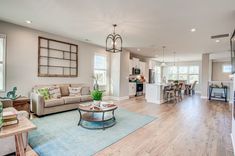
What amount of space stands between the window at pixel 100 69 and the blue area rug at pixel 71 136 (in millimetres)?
3130

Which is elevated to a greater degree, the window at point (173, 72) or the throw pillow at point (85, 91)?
the window at point (173, 72)

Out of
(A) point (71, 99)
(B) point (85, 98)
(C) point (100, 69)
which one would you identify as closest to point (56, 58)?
(A) point (71, 99)

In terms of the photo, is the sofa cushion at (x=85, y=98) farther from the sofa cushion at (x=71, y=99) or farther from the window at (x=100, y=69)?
the window at (x=100, y=69)

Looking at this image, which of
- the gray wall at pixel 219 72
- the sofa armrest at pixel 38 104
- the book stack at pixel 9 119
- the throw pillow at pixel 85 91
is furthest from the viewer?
the gray wall at pixel 219 72

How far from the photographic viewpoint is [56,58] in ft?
16.5

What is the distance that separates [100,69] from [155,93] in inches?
116

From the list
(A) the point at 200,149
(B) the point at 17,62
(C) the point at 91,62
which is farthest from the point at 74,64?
(A) the point at 200,149

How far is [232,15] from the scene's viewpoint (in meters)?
3.05

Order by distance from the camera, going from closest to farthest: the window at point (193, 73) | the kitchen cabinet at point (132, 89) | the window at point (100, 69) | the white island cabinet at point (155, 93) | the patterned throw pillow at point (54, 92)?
the patterned throw pillow at point (54, 92) < the white island cabinet at point (155, 93) < the window at point (100, 69) < the kitchen cabinet at point (132, 89) < the window at point (193, 73)

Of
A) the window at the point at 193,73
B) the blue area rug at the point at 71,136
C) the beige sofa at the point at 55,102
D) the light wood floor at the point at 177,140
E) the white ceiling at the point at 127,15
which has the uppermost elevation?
the white ceiling at the point at 127,15

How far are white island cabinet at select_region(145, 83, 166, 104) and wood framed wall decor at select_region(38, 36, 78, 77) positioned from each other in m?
3.57

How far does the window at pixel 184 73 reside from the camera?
1147 cm

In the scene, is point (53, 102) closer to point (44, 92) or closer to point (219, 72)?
point (44, 92)

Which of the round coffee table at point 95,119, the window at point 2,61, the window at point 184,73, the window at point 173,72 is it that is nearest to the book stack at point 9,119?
the round coffee table at point 95,119
